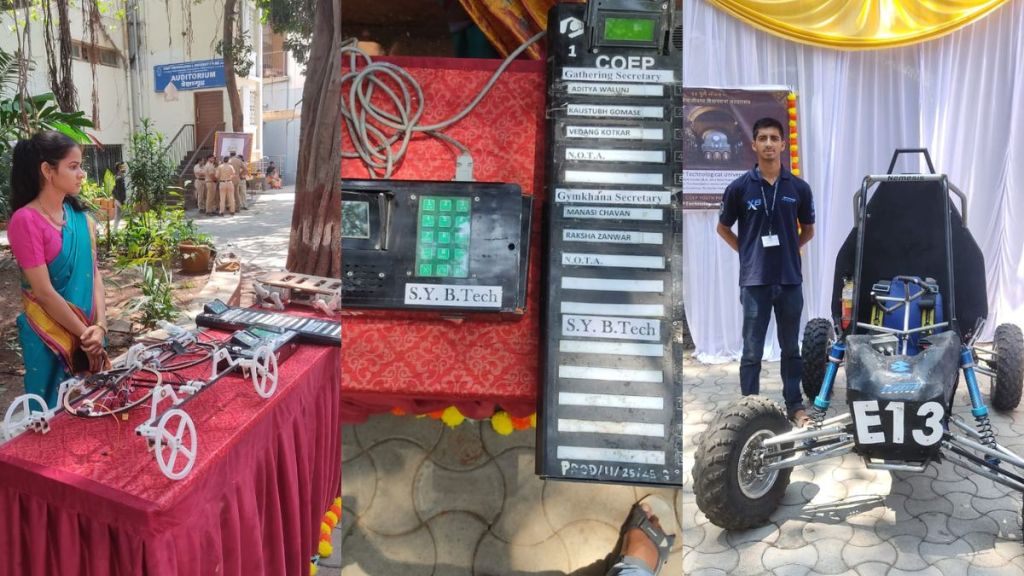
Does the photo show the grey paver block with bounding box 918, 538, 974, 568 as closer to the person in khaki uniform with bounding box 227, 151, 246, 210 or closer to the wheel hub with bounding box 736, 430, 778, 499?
the wheel hub with bounding box 736, 430, 778, 499

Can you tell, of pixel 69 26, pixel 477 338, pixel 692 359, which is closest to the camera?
pixel 477 338

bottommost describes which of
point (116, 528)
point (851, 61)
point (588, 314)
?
point (116, 528)

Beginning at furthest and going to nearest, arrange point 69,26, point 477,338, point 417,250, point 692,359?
point 69,26, point 692,359, point 477,338, point 417,250

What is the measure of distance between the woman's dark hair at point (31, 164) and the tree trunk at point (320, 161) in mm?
362

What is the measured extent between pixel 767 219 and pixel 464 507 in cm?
67

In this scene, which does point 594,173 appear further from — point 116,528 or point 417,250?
point 116,528

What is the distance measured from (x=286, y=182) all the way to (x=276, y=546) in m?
0.63

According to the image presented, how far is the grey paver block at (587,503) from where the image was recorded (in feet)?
3.14

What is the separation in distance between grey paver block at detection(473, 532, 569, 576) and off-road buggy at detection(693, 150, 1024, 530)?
1.01 ft

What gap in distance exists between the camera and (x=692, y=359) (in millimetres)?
1049

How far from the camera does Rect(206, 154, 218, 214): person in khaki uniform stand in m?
1.16

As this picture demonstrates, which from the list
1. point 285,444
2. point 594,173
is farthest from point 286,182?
point 594,173

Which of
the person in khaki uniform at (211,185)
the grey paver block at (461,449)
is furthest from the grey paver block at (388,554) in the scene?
the person in khaki uniform at (211,185)

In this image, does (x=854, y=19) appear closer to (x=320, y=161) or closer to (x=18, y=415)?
(x=320, y=161)
